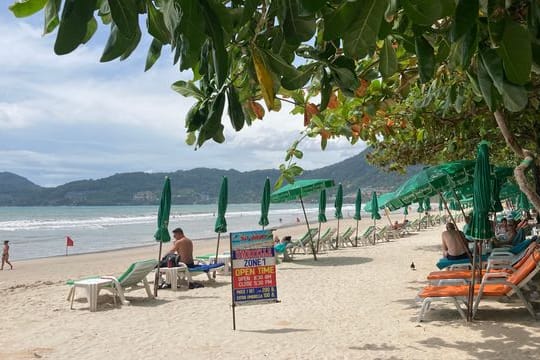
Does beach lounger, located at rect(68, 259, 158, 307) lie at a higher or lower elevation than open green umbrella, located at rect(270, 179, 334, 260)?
lower

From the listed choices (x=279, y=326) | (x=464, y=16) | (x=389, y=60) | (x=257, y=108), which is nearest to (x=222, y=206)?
(x=279, y=326)

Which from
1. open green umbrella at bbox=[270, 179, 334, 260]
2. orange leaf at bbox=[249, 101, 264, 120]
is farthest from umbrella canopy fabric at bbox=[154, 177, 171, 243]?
orange leaf at bbox=[249, 101, 264, 120]

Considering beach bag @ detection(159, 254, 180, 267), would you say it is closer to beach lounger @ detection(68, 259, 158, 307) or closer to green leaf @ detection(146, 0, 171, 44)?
beach lounger @ detection(68, 259, 158, 307)

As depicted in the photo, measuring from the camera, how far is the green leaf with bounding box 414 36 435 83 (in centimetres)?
147

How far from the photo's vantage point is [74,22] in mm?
805

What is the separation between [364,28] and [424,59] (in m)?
0.66

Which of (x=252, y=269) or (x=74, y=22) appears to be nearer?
(x=74, y=22)

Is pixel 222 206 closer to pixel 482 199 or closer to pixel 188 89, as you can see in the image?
pixel 482 199

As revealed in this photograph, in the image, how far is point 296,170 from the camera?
10.1 ft

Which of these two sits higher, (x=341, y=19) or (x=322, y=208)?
(x=341, y=19)

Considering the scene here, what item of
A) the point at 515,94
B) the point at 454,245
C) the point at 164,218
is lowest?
the point at 454,245

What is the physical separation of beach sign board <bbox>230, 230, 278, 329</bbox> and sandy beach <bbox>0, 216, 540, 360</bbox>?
37 cm

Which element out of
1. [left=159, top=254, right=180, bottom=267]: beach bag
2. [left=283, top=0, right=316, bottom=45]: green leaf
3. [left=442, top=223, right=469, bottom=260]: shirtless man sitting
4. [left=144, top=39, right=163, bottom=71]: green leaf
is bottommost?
[left=159, top=254, right=180, bottom=267]: beach bag

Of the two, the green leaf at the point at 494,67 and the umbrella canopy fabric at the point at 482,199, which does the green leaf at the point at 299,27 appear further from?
the umbrella canopy fabric at the point at 482,199
